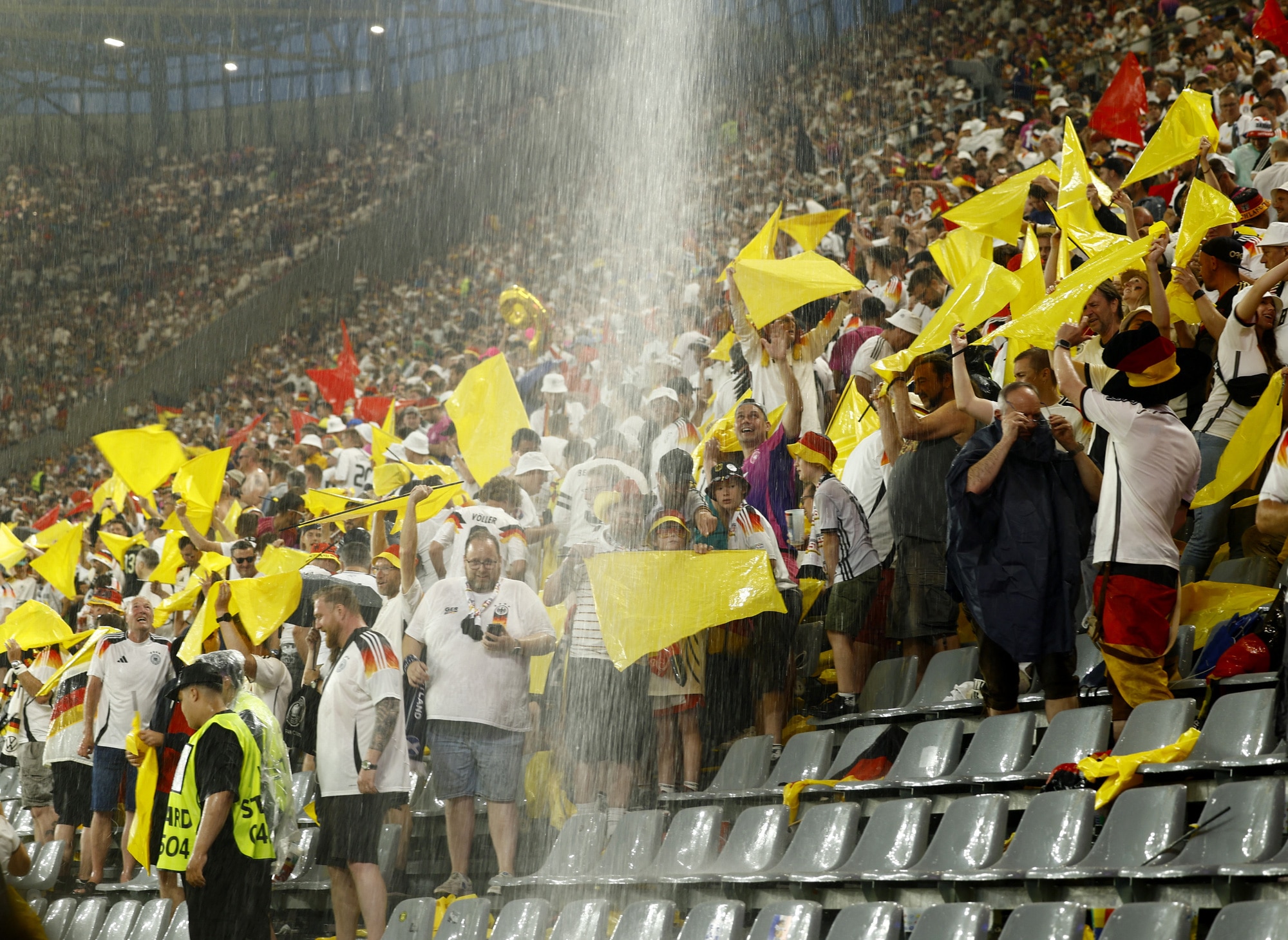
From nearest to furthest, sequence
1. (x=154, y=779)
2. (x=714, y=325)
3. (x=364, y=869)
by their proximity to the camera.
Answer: (x=364, y=869) < (x=154, y=779) < (x=714, y=325)

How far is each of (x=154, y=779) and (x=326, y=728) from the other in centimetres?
184

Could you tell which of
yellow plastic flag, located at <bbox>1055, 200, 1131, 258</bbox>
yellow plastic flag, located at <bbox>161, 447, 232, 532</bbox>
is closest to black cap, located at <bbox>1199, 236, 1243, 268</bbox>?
yellow plastic flag, located at <bbox>1055, 200, 1131, 258</bbox>

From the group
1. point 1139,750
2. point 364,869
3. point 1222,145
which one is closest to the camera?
point 1139,750

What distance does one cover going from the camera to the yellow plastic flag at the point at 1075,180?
6.39 metres

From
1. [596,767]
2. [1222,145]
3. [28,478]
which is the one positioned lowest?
[28,478]

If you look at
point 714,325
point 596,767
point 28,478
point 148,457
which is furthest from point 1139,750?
point 28,478

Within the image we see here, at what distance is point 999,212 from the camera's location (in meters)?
7.23

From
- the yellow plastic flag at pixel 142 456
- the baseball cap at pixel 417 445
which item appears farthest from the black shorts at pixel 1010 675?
the yellow plastic flag at pixel 142 456

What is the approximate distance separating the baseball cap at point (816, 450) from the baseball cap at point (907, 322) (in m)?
0.84

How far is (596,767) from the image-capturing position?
6.05 metres

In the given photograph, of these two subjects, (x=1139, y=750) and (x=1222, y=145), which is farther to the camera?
(x=1222, y=145)

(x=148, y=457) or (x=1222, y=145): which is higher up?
(x=1222, y=145)

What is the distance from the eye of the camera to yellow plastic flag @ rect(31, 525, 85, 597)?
33.3 ft

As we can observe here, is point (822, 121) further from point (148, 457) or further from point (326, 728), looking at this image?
point (326, 728)
